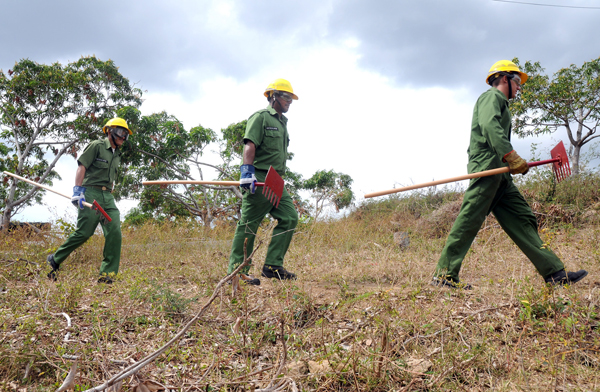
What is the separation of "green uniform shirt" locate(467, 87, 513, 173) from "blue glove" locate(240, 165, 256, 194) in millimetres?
2102

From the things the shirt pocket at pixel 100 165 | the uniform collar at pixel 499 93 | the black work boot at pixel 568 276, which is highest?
the shirt pocket at pixel 100 165

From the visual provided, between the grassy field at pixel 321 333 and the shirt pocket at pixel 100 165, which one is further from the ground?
the shirt pocket at pixel 100 165

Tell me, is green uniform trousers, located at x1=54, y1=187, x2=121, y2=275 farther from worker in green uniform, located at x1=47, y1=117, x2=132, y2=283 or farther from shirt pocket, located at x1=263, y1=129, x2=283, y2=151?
shirt pocket, located at x1=263, y1=129, x2=283, y2=151

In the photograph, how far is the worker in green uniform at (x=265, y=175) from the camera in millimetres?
3895

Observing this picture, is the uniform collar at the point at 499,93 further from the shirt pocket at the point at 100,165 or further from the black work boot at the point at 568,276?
the shirt pocket at the point at 100,165

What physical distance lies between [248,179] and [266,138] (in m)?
0.56

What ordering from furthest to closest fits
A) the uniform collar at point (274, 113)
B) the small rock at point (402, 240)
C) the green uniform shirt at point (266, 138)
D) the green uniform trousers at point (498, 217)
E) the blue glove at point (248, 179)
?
1. the small rock at point (402, 240)
2. the uniform collar at point (274, 113)
3. the green uniform shirt at point (266, 138)
4. the blue glove at point (248, 179)
5. the green uniform trousers at point (498, 217)

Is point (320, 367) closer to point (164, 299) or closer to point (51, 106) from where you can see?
point (164, 299)

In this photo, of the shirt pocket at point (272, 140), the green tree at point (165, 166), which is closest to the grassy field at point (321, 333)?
the shirt pocket at point (272, 140)

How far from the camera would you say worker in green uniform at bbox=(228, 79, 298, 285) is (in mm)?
3895

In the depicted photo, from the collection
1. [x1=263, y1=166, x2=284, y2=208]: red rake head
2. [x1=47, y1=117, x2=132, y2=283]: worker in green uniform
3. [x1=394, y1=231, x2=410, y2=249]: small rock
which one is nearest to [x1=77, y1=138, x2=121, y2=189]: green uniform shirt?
[x1=47, y1=117, x2=132, y2=283]: worker in green uniform

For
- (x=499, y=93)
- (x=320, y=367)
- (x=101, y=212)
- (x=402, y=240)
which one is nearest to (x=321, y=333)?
(x=320, y=367)

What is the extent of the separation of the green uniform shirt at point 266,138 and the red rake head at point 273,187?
0.30 meters

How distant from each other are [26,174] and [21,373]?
15.2m
